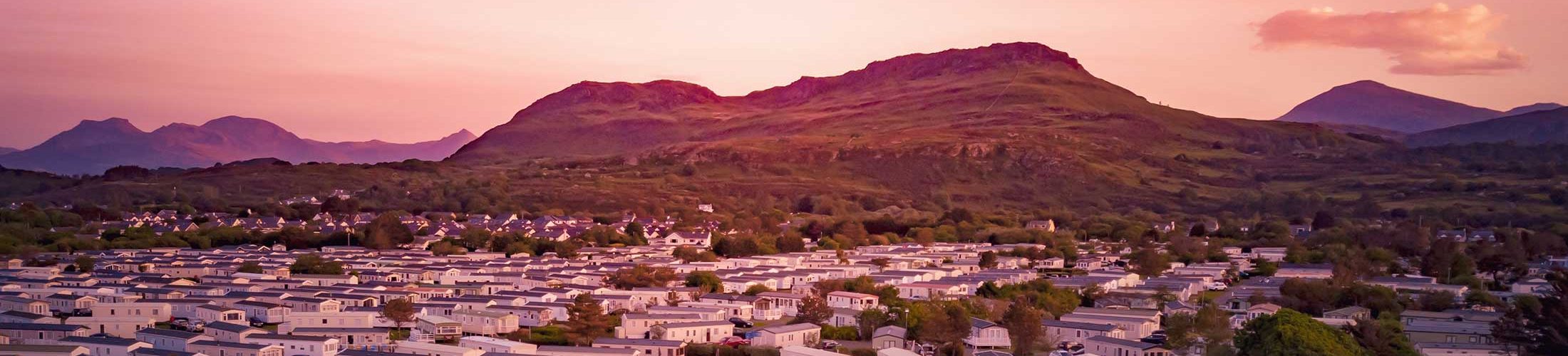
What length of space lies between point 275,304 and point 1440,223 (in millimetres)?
50600

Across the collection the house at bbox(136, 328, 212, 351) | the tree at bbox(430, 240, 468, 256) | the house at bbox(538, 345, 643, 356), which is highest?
the tree at bbox(430, 240, 468, 256)


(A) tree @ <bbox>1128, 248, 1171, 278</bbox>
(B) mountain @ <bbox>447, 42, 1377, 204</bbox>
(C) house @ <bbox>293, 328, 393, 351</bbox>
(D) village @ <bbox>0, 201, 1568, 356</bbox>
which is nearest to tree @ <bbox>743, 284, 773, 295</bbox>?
(D) village @ <bbox>0, 201, 1568, 356</bbox>

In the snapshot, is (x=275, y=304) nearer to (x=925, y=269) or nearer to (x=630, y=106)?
(x=925, y=269)

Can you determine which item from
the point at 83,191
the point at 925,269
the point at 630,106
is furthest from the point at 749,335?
the point at 630,106

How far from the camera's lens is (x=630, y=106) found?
177875 millimetres

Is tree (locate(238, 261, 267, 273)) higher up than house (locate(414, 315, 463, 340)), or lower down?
higher up

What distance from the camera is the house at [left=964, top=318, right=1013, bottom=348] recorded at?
2698 centimetres

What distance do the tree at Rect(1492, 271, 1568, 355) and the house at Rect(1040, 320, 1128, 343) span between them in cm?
689

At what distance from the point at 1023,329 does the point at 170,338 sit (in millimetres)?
15996

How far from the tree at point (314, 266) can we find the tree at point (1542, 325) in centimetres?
2959

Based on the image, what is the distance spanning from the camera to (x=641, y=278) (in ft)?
122

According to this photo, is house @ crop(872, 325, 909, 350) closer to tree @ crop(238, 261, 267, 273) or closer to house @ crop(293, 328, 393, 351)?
house @ crop(293, 328, 393, 351)

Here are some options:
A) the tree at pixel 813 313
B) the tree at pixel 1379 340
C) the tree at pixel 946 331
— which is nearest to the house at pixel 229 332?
the tree at pixel 813 313

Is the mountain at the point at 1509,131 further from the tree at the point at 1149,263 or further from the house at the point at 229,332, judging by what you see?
the house at the point at 229,332
